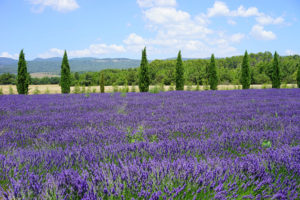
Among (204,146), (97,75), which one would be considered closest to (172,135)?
(204,146)

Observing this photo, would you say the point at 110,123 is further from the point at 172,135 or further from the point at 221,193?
the point at 221,193

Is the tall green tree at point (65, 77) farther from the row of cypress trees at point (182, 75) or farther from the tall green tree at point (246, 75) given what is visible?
the tall green tree at point (246, 75)

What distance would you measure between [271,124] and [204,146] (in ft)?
7.29

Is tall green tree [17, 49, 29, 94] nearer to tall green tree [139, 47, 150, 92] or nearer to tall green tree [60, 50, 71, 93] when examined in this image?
tall green tree [60, 50, 71, 93]

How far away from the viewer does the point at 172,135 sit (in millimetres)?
3227

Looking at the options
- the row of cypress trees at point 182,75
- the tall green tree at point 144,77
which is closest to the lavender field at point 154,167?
the tall green tree at point 144,77

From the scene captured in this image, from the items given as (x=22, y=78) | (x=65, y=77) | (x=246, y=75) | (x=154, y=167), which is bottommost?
(x=154, y=167)

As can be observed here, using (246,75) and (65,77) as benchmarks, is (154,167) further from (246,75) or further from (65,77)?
(246,75)

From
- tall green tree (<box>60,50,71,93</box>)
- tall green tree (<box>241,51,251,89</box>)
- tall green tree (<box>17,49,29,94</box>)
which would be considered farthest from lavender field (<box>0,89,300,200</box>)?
tall green tree (<box>241,51,251,89</box>)

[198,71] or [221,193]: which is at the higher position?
[198,71]

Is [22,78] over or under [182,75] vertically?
under

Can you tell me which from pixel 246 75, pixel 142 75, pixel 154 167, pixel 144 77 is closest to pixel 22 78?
pixel 142 75

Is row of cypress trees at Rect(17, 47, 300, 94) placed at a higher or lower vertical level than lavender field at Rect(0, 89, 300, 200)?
higher

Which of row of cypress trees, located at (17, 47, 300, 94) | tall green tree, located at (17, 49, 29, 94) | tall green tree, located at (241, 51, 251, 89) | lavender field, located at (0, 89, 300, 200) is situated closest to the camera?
lavender field, located at (0, 89, 300, 200)
